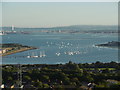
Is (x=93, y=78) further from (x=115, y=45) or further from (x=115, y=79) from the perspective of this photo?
(x=115, y=45)

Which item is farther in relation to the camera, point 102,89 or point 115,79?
point 115,79

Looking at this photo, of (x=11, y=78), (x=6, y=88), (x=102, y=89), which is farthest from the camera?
(x=11, y=78)

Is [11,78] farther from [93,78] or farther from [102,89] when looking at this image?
[102,89]

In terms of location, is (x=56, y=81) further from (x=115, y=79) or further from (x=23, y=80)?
(x=115, y=79)

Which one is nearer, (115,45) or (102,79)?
Answer: (102,79)

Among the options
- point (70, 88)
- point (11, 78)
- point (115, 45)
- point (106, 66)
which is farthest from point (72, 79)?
point (115, 45)

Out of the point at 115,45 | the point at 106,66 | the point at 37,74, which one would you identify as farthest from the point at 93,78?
the point at 115,45

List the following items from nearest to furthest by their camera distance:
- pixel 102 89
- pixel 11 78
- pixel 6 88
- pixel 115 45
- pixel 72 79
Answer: pixel 102 89 < pixel 6 88 < pixel 72 79 < pixel 11 78 < pixel 115 45

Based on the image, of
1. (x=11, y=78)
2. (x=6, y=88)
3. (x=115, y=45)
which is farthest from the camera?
(x=115, y=45)

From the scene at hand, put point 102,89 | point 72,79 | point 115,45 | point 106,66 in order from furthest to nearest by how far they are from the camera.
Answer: point 115,45, point 106,66, point 72,79, point 102,89
